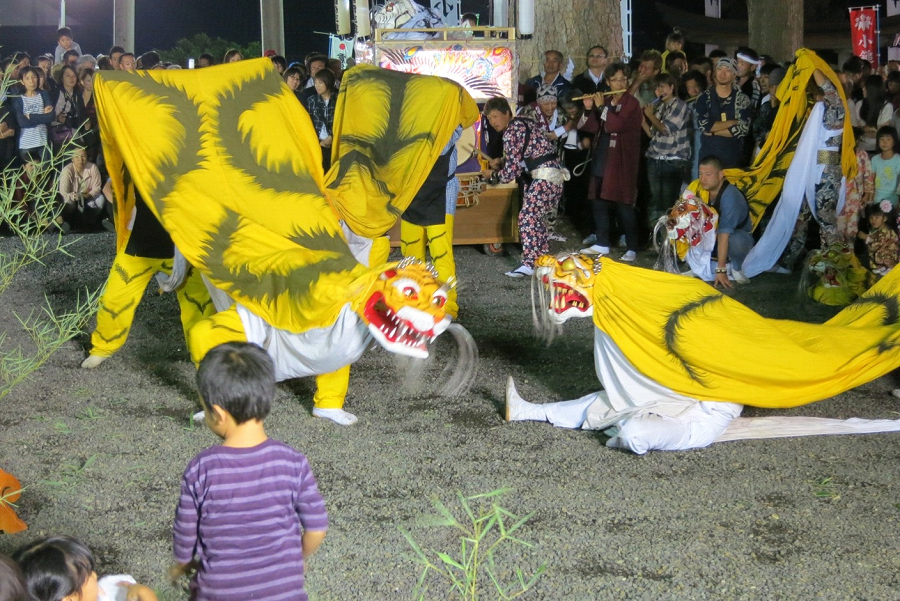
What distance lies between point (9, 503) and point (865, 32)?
11445 millimetres

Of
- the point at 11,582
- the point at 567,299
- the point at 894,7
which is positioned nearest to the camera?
the point at 11,582

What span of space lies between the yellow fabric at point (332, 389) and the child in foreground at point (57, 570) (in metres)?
2.44

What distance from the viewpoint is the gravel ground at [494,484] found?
10.8ft

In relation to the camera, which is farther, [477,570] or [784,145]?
[784,145]

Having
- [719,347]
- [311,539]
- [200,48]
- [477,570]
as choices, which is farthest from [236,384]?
[200,48]

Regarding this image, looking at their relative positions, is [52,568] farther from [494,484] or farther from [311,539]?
[494,484]

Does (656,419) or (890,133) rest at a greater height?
(890,133)

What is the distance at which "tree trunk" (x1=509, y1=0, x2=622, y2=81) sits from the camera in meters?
10.9

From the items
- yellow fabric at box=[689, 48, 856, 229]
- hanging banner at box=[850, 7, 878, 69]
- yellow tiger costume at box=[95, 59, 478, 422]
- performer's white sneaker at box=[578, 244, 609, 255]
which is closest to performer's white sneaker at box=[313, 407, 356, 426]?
yellow tiger costume at box=[95, 59, 478, 422]

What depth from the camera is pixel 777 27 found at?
1198 centimetres

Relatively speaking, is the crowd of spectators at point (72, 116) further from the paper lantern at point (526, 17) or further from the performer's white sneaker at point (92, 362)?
the performer's white sneaker at point (92, 362)

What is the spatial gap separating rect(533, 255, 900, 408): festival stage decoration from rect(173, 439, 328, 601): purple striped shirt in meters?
2.30

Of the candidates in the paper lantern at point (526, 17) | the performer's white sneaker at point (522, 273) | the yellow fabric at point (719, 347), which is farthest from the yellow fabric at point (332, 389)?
the paper lantern at point (526, 17)

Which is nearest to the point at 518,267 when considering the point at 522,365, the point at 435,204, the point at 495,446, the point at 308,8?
the point at 435,204
